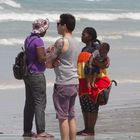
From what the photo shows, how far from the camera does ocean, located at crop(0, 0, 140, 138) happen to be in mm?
14875

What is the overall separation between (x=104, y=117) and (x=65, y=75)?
312cm

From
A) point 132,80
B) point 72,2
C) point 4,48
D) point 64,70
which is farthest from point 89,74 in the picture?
point 72,2

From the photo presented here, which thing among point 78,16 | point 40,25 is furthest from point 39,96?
point 78,16

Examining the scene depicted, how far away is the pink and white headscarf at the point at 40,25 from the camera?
814 cm

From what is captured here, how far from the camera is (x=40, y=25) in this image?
322 inches

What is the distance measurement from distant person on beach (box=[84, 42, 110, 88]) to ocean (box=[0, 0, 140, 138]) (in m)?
3.90

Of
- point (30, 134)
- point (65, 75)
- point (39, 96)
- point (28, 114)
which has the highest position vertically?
point (65, 75)

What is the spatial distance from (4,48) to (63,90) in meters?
14.5

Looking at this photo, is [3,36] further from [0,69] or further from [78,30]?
[0,69]

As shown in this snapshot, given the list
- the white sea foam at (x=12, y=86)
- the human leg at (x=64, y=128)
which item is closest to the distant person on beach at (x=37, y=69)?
the human leg at (x=64, y=128)

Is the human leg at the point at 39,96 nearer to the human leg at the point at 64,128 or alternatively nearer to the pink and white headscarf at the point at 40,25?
the pink and white headscarf at the point at 40,25

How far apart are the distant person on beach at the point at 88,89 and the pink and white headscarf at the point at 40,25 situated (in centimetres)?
61

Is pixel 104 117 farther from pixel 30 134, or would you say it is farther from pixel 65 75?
pixel 65 75

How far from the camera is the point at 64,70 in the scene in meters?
7.20
